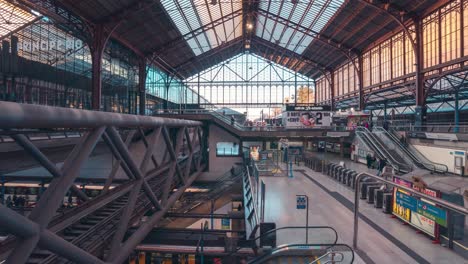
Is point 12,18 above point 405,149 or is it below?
above

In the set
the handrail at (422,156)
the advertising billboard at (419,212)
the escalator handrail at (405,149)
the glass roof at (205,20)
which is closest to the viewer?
the advertising billboard at (419,212)

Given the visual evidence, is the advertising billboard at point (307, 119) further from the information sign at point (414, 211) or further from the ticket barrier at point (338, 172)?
the information sign at point (414, 211)

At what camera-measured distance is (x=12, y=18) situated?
24359 mm

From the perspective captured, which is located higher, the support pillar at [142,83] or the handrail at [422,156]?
the support pillar at [142,83]

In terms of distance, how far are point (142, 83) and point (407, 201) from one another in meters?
36.0

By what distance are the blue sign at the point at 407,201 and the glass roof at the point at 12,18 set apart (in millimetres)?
29100

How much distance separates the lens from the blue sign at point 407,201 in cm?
969

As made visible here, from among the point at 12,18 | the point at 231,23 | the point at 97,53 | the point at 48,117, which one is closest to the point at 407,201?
the point at 48,117

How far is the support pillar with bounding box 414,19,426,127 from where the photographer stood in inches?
1117

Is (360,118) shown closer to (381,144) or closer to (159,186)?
(381,144)

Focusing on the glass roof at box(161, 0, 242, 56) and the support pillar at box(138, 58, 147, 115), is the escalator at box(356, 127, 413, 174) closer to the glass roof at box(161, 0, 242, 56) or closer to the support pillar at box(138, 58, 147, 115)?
the glass roof at box(161, 0, 242, 56)

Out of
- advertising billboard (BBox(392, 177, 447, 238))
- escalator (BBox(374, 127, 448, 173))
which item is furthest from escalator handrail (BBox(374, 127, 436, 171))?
advertising billboard (BBox(392, 177, 447, 238))

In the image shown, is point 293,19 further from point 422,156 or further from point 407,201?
point 407,201

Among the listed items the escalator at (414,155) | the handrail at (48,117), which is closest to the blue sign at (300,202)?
the handrail at (48,117)
